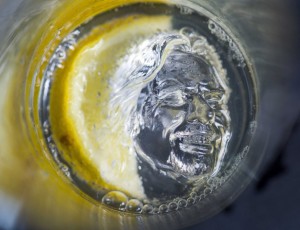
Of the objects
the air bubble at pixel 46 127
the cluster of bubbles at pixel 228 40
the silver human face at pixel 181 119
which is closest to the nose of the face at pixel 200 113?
the silver human face at pixel 181 119

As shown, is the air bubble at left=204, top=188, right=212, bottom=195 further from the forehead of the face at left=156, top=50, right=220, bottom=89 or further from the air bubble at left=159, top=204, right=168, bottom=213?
the forehead of the face at left=156, top=50, right=220, bottom=89

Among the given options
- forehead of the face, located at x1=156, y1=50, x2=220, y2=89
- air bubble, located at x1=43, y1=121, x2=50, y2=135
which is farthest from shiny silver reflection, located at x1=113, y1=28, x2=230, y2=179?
air bubble, located at x1=43, y1=121, x2=50, y2=135

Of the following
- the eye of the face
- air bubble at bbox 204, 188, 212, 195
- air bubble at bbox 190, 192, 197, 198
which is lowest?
air bubble at bbox 190, 192, 197, 198

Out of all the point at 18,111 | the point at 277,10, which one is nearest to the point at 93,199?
the point at 18,111

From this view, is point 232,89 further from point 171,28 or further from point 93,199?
point 93,199

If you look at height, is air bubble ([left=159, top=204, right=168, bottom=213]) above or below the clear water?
below

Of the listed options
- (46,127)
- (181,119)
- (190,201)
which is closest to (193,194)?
(190,201)

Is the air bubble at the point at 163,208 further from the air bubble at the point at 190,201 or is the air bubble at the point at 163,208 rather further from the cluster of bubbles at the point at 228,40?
the cluster of bubbles at the point at 228,40
